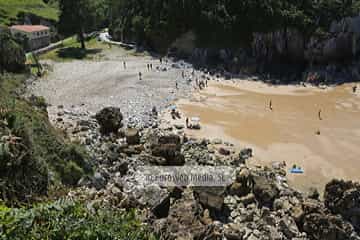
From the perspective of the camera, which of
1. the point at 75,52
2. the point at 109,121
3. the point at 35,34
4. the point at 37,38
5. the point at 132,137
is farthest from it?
the point at 37,38

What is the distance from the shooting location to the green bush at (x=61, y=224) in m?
6.20

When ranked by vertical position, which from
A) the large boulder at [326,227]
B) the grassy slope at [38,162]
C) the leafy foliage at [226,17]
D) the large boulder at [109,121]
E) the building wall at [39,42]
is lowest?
the large boulder at [326,227]

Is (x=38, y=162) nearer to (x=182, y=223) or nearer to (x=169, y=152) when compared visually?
(x=182, y=223)

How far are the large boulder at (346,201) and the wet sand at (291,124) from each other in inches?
114

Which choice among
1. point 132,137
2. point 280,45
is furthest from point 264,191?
point 280,45

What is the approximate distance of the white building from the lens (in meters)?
58.8

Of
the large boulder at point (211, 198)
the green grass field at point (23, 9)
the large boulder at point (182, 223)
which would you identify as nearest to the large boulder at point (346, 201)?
the large boulder at point (211, 198)

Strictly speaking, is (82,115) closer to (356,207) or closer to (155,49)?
(356,207)

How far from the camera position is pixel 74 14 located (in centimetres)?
5769

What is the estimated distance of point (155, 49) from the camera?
59125 mm

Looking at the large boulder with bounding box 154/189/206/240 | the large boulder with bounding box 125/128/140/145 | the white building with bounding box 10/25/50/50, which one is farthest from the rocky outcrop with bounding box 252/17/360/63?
the white building with bounding box 10/25/50/50

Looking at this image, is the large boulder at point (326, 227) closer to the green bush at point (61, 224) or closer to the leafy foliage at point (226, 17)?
the green bush at point (61, 224)

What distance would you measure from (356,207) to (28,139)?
1722 centimetres

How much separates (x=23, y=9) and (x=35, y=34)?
21.9 m
